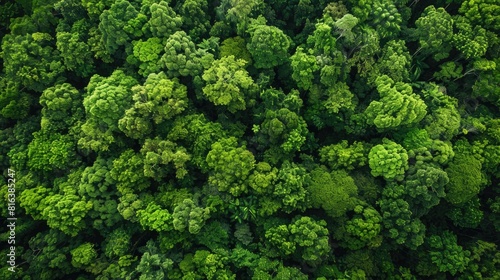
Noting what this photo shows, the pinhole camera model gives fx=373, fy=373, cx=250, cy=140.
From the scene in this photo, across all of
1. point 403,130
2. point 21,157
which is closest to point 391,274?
point 403,130

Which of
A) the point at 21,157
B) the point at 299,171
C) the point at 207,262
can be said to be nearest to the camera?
the point at 207,262

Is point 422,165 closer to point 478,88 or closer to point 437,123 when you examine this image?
point 437,123

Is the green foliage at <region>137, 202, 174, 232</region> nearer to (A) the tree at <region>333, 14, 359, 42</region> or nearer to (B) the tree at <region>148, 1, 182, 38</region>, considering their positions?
(B) the tree at <region>148, 1, 182, 38</region>

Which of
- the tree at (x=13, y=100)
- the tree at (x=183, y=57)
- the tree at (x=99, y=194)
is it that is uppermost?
the tree at (x=183, y=57)

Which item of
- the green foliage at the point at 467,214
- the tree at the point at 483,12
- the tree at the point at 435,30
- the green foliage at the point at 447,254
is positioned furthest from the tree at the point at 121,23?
the green foliage at the point at 467,214

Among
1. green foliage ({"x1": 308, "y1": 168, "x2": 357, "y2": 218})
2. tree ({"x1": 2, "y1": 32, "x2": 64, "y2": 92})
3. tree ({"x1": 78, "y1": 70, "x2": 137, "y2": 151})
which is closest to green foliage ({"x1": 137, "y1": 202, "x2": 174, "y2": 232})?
tree ({"x1": 78, "y1": 70, "x2": 137, "y2": 151})

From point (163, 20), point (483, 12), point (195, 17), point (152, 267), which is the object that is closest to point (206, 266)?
point (152, 267)

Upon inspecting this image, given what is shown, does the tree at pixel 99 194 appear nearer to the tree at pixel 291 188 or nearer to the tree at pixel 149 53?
the tree at pixel 149 53

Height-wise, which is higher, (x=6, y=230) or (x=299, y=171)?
(x=299, y=171)
